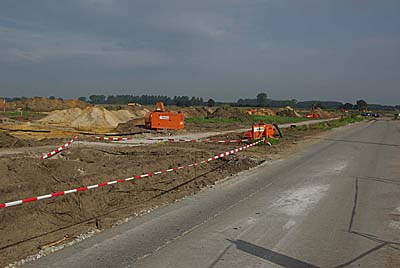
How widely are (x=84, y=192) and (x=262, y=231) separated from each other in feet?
18.3

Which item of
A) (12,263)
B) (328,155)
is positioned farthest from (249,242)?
(328,155)

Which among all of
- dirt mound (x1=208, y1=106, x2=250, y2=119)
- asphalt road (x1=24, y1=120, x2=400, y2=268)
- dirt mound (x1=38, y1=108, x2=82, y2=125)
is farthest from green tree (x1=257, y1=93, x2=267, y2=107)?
asphalt road (x1=24, y1=120, x2=400, y2=268)

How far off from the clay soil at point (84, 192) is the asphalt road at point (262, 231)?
84 centimetres

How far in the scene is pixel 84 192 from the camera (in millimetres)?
10305

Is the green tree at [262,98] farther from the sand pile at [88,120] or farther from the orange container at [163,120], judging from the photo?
the orange container at [163,120]

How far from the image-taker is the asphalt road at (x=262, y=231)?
5.47 m

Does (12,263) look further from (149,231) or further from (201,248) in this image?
(201,248)

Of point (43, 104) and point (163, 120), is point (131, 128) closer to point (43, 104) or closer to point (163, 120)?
point (163, 120)

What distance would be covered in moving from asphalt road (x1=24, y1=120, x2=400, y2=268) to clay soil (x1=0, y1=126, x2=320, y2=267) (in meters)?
0.84

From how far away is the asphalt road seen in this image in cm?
547

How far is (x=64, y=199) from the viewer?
9445 millimetres

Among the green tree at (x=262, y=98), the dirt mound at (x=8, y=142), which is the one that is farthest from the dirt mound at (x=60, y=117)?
the green tree at (x=262, y=98)

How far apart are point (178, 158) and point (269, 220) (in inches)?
378

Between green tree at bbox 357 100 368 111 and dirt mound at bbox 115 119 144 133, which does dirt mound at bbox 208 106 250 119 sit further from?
green tree at bbox 357 100 368 111
